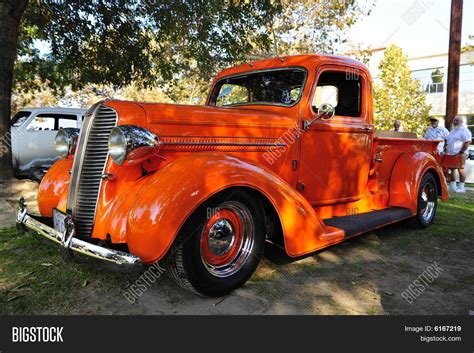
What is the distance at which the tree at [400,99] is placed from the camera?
20641mm

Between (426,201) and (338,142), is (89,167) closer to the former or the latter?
(338,142)

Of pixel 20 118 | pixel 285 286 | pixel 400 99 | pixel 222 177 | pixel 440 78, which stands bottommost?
pixel 285 286

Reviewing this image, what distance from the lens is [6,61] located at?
22.8ft

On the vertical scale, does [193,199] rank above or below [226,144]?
below

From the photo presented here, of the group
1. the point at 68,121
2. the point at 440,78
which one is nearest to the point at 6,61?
the point at 68,121

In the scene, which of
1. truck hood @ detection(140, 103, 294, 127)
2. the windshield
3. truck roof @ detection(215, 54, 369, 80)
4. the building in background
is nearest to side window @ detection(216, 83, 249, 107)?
truck roof @ detection(215, 54, 369, 80)

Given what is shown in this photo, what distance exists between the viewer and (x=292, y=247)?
2941 millimetres

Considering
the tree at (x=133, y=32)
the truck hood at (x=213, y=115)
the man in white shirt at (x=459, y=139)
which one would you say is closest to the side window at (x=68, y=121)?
the tree at (x=133, y=32)

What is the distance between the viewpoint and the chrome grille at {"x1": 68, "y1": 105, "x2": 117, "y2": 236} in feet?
8.80

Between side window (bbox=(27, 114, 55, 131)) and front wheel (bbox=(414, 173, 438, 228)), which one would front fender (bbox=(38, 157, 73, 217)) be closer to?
front wheel (bbox=(414, 173, 438, 228))

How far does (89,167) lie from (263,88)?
206cm

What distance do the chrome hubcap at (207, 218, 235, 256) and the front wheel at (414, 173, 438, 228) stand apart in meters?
3.10

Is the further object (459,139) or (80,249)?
(459,139)
